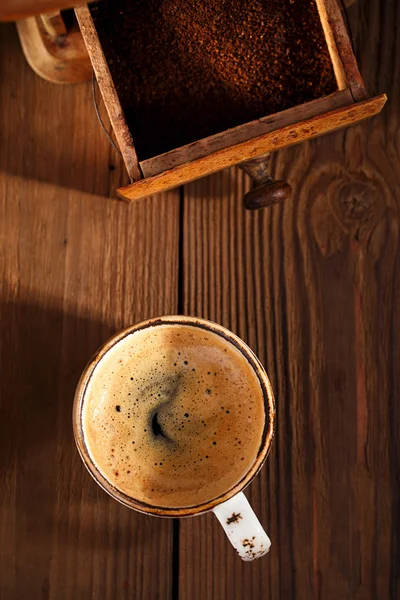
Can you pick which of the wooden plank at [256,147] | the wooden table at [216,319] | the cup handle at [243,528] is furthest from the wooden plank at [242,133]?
the cup handle at [243,528]

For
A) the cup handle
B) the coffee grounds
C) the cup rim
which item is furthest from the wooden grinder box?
the cup handle

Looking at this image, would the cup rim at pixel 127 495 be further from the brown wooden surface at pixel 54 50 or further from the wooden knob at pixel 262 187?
the brown wooden surface at pixel 54 50

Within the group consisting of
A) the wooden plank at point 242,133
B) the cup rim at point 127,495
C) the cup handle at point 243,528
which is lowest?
the cup handle at point 243,528

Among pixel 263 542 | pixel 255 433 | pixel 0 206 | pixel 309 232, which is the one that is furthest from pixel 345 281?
pixel 0 206

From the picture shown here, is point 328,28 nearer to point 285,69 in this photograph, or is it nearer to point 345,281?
point 285,69

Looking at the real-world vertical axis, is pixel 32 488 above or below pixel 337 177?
below
